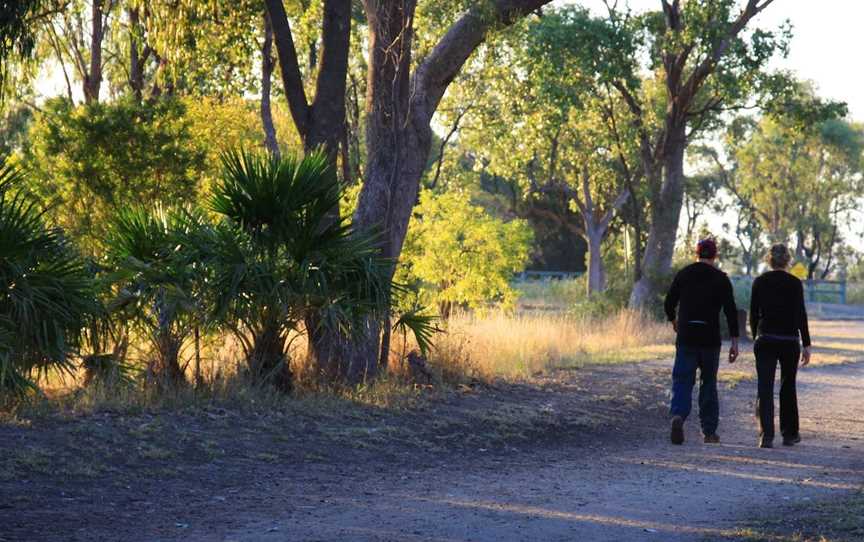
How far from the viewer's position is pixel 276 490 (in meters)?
9.00

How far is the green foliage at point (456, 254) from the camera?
2411 cm

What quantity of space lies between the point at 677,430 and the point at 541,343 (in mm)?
8627

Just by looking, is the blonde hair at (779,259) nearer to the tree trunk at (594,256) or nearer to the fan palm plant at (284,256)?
the fan palm plant at (284,256)

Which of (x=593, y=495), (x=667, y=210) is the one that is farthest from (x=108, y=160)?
(x=667, y=210)

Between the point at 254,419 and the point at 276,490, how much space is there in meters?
2.70

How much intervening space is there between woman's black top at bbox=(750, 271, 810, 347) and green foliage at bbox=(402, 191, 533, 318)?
11.9 m

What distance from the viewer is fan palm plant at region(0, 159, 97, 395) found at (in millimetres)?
11102

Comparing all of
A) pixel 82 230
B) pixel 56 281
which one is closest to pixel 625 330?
pixel 82 230

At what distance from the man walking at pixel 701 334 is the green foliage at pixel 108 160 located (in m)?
10.4

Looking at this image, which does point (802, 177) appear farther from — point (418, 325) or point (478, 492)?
point (478, 492)

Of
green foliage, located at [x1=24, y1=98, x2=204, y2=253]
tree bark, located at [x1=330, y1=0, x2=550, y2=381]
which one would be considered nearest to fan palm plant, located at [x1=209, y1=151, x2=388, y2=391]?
tree bark, located at [x1=330, y1=0, x2=550, y2=381]

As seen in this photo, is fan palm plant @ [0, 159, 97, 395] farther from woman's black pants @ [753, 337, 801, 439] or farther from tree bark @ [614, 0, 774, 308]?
tree bark @ [614, 0, 774, 308]

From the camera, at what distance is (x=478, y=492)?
9258 millimetres

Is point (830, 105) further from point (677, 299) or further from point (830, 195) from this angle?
point (830, 195)
